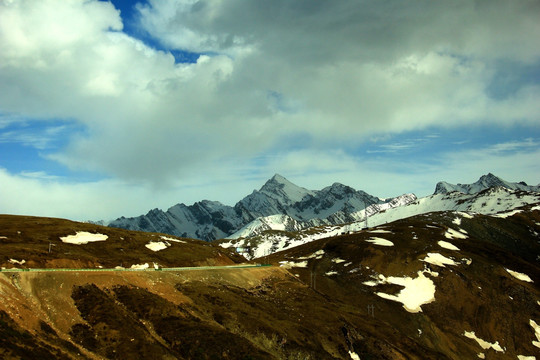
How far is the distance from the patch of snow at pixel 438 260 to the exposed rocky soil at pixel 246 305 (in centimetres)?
110

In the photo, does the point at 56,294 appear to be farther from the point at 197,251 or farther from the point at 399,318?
the point at 399,318

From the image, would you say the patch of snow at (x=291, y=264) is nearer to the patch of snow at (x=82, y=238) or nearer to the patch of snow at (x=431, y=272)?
the patch of snow at (x=431, y=272)

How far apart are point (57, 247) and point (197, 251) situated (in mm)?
47950

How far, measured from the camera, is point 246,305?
91.5 m

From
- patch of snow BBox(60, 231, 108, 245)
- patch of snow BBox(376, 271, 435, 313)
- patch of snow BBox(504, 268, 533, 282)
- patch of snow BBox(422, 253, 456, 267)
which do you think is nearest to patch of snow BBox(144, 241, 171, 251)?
patch of snow BBox(60, 231, 108, 245)

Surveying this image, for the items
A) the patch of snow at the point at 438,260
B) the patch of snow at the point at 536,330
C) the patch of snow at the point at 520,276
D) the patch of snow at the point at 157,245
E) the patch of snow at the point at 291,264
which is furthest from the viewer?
the patch of snow at the point at 291,264

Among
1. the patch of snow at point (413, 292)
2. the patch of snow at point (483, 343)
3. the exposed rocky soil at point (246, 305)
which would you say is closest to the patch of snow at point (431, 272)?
the exposed rocky soil at point (246, 305)

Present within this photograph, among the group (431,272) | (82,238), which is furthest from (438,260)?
(82,238)

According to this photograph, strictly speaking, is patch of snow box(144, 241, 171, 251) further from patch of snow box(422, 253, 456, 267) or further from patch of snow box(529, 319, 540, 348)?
patch of snow box(529, 319, 540, 348)

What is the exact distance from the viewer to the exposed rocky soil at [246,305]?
6062cm

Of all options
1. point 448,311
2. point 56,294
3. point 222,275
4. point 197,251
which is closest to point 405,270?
point 448,311

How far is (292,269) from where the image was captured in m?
184

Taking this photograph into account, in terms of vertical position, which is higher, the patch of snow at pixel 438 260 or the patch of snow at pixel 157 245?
the patch of snow at pixel 157 245

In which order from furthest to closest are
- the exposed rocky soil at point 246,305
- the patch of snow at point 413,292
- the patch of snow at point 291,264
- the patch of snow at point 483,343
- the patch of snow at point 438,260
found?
the patch of snow at point 291,264 < the patch of snow at point 438,260 < the patch of snow at point 413,292 < the patch of snow at point 483,343 < the exposed rocky soil at point 246,305
